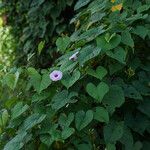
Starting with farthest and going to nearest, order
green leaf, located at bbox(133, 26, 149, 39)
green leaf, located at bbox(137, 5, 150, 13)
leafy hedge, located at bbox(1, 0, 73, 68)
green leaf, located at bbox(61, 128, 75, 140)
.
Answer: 1. leafy hedge, located at bbox(1, 0, 73, 68)
2. green leaf, located at bbox(137, 5, 150, 13)
3. green leaf, located at bbox(133, 26, 149, 39)
4. green leaf, located at bbox(61, 128, 75, 140)

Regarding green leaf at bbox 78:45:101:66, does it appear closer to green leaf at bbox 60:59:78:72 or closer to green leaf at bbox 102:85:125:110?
green leaf at bbox 60:59:78:72

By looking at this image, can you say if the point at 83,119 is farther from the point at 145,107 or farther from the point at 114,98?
the point at 145,107

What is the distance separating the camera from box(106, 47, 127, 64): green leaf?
5.79 ft

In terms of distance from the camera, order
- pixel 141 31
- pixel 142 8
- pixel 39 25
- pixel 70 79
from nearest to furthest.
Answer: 1. pixel 70 79
2. pixel 141 31
3. pixel 142 8
4. pixel 39 25

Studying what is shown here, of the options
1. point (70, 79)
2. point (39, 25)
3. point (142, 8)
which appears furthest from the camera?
point (39, 25)


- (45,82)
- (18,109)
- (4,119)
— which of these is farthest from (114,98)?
(4,119)

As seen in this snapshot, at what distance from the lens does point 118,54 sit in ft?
5.84

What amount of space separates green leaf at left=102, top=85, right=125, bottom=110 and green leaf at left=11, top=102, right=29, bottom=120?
309 millimetres

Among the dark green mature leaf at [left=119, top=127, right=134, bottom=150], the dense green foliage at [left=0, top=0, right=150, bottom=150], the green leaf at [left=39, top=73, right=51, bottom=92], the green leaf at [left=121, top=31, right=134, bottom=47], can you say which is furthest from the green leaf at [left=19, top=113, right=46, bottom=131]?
the green leaf at [left=121, top=31, right=134, bottom=47]

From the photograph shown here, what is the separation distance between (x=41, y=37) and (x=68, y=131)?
2.48m

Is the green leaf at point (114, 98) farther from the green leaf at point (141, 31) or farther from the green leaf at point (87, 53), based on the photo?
the green leaf at point (141, 31)

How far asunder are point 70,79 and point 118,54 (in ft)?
0.67

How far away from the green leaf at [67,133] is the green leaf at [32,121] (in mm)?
98

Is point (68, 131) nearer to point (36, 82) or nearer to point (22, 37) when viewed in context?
point (36, 82)
